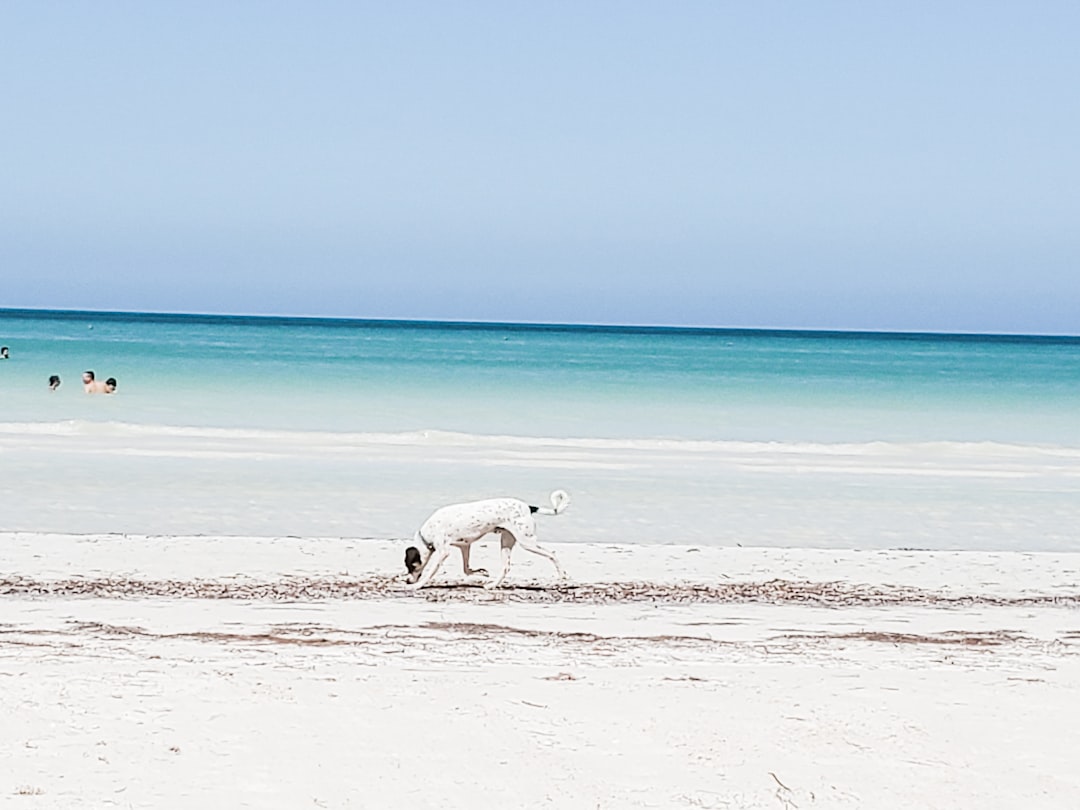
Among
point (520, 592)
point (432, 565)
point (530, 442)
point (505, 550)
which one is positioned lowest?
point (530, 442)

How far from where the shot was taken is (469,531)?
9.34 m

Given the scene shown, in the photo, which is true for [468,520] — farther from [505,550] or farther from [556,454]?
[556,454]

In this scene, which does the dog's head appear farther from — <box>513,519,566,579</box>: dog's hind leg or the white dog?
<box>513,519,566,579</box>: dog's hind leg

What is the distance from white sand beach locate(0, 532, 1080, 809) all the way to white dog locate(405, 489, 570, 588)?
0.24m

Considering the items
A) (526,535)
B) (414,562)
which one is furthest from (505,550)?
(414,562)

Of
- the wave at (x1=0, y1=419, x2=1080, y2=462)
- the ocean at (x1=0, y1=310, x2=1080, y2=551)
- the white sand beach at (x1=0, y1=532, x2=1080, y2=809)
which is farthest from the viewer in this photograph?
the wave at (x1=0, y1=419, x2=1080, y2=462)

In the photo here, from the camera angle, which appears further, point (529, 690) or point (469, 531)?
point (469, 531)

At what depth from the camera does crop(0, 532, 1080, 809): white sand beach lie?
5059 millimetres

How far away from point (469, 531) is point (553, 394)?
97.3 feet

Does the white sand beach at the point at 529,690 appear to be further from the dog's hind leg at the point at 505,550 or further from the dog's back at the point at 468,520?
the dog's back at the point at 468,520

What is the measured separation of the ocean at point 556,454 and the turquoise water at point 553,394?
0.17 m

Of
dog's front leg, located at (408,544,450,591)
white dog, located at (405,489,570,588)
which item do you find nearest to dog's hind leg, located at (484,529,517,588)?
white dog, located at (405,489,570,588)

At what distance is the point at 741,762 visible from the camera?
5355mm

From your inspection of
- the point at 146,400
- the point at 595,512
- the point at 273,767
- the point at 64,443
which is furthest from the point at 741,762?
the point at 146,400
